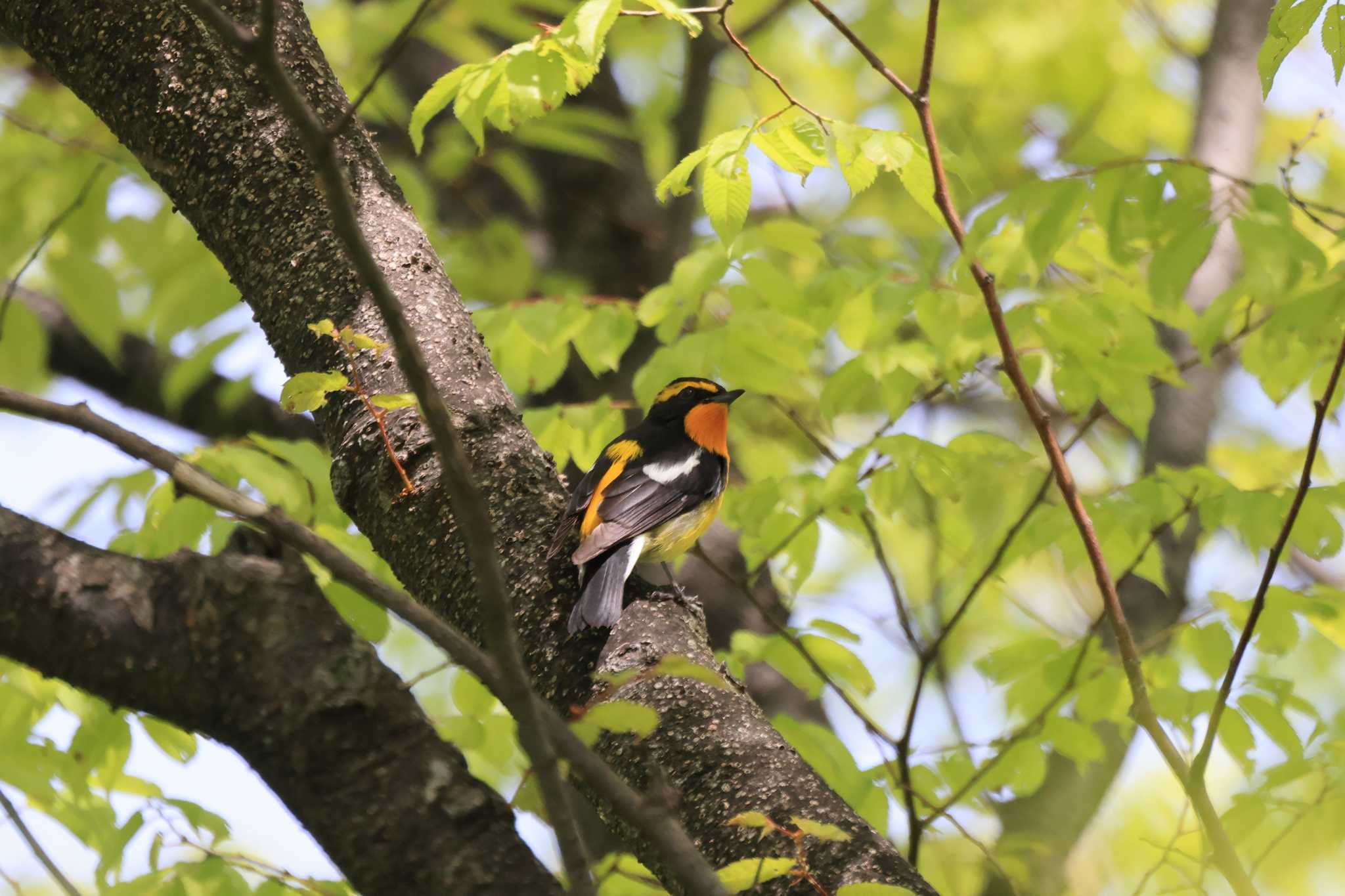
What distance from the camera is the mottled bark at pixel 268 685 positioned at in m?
1.55

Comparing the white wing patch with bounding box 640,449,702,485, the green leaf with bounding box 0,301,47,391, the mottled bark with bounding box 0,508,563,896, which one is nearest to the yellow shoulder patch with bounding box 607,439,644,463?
the white wing patch with bounding box 640,449,702,485

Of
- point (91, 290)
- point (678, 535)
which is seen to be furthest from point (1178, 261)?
point (91, 290)

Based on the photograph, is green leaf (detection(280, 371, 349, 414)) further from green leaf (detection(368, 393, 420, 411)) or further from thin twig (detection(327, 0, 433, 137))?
thin twig (detection(327, 0, 433, 137))

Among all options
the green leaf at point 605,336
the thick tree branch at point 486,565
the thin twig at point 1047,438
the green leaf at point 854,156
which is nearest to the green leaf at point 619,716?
the thick tree branch at point 486,565

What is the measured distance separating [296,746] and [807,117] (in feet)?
7.28

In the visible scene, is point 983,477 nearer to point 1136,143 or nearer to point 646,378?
point 646,378

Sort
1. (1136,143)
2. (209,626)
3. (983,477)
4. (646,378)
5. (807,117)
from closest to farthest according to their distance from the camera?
(209,626) < (807,117) < (646,378) < (983,477) < (1136,143)

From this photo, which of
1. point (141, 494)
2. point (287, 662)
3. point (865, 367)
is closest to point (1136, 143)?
point (865, 367)

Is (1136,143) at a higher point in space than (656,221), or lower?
higher

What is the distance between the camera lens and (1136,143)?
31.4 feet

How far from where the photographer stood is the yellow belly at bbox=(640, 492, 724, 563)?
4.50m

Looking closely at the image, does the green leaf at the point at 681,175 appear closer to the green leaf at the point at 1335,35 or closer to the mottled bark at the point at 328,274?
the mottled bark at the point at 328,274

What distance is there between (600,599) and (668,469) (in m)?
2.07

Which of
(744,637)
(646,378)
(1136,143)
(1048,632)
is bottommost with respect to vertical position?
(744,637)
